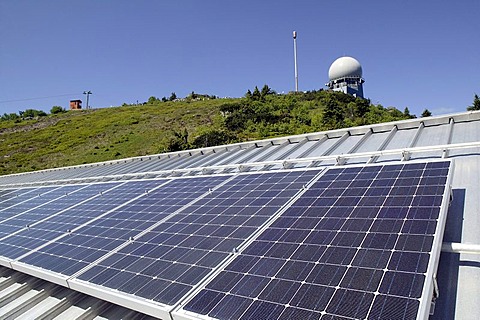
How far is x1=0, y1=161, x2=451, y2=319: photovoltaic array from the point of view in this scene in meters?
4.63

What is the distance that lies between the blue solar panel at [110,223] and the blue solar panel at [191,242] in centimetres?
66

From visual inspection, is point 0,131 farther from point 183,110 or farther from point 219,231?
point 219,231

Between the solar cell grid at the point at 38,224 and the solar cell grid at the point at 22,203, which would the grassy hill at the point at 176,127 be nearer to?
the solar cell grid at the point at 22,203

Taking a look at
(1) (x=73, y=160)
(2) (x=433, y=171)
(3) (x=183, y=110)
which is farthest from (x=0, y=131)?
(2) (x=433, y=171)

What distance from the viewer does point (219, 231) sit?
7367 millimetres

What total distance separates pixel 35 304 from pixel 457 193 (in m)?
10.9

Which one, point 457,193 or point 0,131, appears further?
point 0,131

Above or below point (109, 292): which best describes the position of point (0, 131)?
above

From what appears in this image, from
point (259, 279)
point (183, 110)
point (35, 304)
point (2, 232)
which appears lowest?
point (35, 304)

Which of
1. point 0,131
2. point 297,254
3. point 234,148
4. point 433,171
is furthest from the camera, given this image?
point 0,131

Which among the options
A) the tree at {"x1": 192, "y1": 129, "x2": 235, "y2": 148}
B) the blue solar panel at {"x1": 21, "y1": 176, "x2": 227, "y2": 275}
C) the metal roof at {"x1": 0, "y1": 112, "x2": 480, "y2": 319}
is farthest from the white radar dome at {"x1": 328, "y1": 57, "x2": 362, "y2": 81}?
the blue solar panel at {"x1": 21, "y1": 176, "x2": 227, "y2": 275}

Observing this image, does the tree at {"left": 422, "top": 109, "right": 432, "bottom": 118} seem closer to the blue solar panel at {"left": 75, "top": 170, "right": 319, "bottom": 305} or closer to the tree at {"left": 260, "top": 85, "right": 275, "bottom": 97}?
the tree at {"left": 260, "top": 85, "right": 275, "bottom": 97}

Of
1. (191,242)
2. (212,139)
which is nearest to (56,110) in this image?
(212,139)

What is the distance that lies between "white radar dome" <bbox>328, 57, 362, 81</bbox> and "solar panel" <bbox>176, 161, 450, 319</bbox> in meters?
96.9
